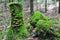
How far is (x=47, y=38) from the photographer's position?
25.9ft

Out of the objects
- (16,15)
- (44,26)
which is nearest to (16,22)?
(16,15)

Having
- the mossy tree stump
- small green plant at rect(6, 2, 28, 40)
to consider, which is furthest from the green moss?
the mossy tree stump

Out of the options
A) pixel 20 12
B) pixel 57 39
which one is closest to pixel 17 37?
pixel 20 12

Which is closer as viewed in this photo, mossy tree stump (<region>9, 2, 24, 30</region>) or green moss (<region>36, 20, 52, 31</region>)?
mossy tree stump (<region>9, 2, 24, 30</region>)

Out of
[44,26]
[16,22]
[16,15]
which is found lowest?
[44,26]

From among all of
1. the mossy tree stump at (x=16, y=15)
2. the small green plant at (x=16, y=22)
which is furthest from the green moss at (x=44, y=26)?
the mossy tree stump at (x=16, y=15)

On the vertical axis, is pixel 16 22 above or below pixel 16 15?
below

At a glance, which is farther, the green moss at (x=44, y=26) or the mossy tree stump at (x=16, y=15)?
the green moss at (x=44, y=26)

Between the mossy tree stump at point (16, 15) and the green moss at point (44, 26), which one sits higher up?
the mossy tree stump at point (16, 15)

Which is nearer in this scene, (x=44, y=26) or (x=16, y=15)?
(x=16, y=15)

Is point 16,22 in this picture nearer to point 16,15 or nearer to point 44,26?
point 16,15

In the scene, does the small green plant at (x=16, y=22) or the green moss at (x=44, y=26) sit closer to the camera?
the small green plant at (x=16, y=22)

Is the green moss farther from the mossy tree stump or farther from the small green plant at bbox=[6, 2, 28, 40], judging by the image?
the mossy tree stump

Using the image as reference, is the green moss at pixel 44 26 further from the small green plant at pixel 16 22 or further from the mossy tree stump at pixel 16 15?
the mossy tree stump at pixel 16 15
